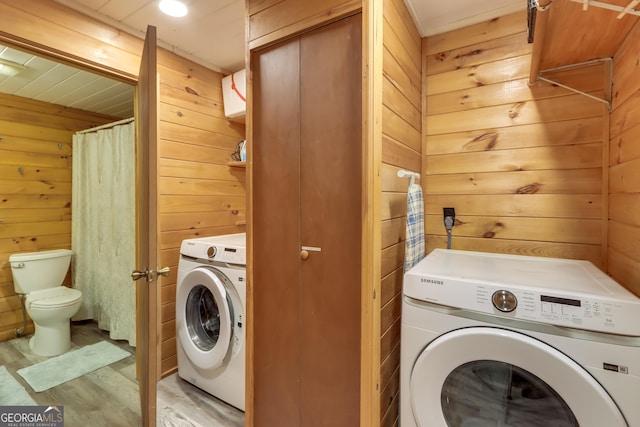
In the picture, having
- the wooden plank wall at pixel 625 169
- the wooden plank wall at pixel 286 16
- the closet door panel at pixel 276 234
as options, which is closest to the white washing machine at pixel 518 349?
→ the wooden plank wall at pixel 625 169

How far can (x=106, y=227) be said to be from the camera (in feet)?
8.82

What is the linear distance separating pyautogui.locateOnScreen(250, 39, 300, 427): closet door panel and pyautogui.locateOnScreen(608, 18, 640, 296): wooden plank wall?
1.26m

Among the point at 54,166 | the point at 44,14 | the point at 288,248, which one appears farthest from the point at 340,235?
the point at 54,166

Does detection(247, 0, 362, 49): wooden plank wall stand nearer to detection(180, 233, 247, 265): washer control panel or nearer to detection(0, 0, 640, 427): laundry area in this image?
detection(0, 0, 640, 427): laundry area

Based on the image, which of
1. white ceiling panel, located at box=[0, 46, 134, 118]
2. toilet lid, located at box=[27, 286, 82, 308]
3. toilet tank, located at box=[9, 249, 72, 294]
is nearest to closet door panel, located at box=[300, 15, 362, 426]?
white ceiling panel, located at box=[0, 46, 134, 118]

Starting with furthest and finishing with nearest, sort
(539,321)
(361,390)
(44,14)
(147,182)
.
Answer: (44,14) → (147,182) → (361,390) → (539,321)

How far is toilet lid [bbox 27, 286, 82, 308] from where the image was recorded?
237 cm

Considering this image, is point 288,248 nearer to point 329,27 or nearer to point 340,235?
point 340,235

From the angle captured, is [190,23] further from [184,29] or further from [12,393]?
[12,393]

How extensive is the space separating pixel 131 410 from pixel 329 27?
7.91 ft

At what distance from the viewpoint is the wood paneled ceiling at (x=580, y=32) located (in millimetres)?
992

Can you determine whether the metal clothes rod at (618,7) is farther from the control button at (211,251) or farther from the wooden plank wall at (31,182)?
the wooden plank wall at (31,182)

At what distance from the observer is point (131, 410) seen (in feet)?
6.03

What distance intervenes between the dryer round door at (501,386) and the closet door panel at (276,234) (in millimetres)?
599
